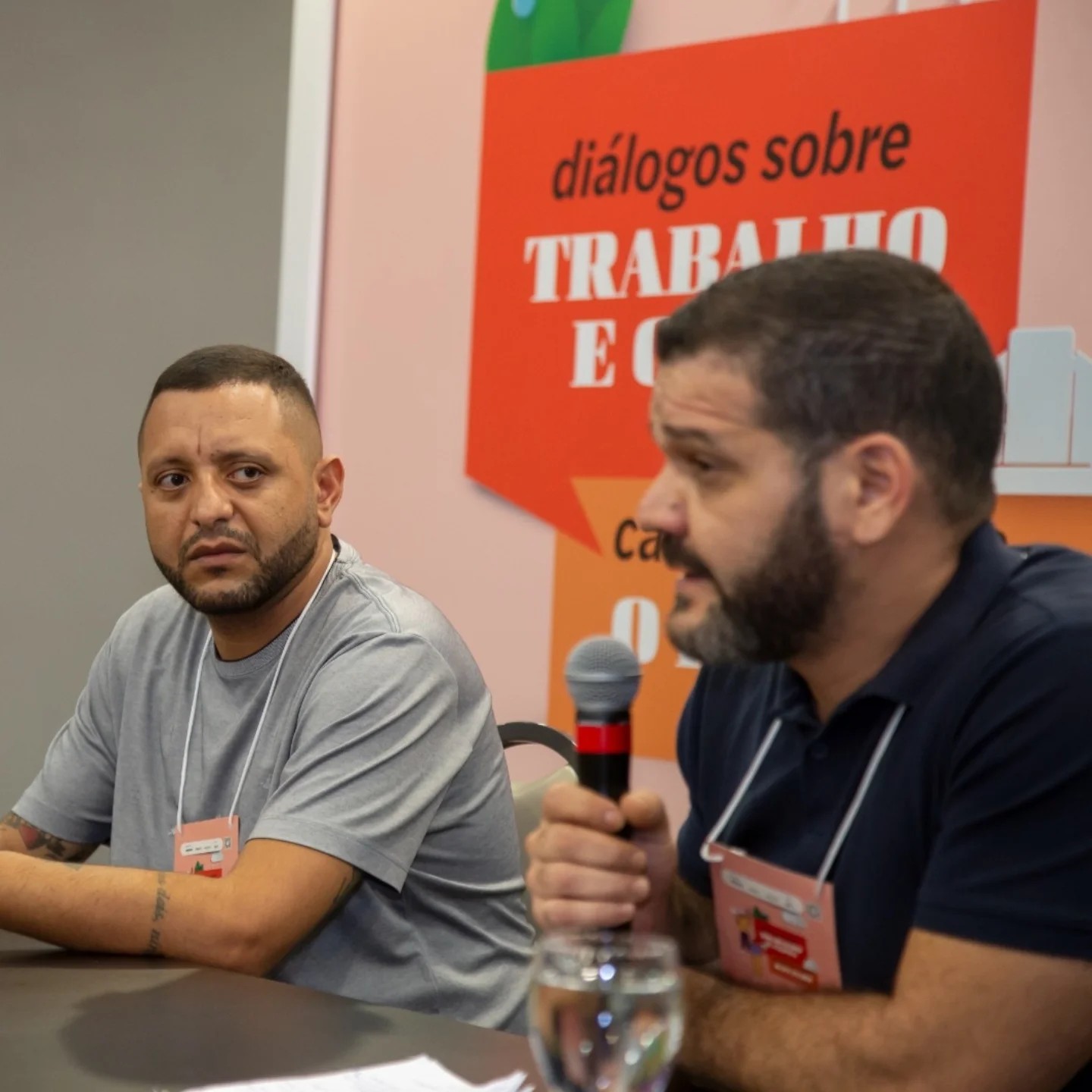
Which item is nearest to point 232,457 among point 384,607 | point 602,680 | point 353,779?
point 384,607

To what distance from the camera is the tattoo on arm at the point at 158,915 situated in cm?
173

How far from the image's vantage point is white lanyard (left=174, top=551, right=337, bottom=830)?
2084mm

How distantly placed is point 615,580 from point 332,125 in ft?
4.53

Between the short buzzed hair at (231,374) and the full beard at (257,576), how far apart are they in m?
0.22

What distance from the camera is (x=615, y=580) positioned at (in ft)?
9.95

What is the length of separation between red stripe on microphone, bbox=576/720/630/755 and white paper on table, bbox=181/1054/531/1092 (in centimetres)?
29

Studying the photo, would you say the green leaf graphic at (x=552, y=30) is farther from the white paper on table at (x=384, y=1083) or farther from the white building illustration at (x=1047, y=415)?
the white paper on table at (x=384, y=1083)

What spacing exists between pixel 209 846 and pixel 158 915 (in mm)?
309

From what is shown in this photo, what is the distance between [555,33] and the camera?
10.3 feet

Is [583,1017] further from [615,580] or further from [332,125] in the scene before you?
[332,125]

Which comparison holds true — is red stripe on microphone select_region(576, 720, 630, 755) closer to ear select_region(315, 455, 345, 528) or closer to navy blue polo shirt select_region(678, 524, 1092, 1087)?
navy blue polo shirt select_region(678, 524, 1092, 1087)

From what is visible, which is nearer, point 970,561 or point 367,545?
point 970,561

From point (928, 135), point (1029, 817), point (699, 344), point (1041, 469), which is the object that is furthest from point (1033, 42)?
point (1029, 817)

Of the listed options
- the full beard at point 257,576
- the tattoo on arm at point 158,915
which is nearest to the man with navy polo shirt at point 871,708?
the tattoo on arm at point 158,915
